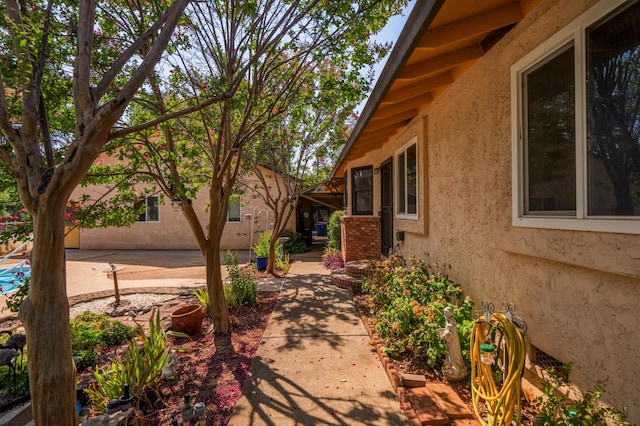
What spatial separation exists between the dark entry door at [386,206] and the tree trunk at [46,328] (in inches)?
248

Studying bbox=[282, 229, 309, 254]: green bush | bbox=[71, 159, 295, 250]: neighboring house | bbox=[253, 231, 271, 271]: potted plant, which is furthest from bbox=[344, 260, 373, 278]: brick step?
bbox=[71, 159, 295, 250]: neighboring house

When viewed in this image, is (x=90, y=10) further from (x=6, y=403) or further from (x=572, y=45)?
(x=6, y=403)

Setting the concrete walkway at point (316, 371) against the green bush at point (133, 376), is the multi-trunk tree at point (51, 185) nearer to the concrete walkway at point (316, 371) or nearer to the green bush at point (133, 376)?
the green bush at point (133, 376)

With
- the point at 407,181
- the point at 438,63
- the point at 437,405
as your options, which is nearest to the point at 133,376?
the point at 437,405

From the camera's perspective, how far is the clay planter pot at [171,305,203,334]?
472 cm

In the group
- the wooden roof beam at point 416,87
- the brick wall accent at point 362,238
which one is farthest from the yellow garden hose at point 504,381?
the brick wall accent at point 362,238

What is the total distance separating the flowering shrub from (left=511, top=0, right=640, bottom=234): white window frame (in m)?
1.32

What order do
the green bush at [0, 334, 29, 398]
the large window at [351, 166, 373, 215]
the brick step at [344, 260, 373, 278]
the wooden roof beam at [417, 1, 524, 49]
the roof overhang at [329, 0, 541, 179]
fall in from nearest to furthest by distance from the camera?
the roof overhang at [329, 0, 541, 179] < the wooden roof beam at [417, 1, 524, 49] < the green bush at [0, 334, 29, 398] < the brick step at [344, 260, 373, 278] < the large window at [351, 166, 373, 215]

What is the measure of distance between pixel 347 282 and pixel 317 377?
12.2ft

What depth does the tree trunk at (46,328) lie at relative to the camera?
2006mm

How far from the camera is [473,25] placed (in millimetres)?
2730

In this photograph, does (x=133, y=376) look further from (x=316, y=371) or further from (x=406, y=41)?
(x=406, y=41)

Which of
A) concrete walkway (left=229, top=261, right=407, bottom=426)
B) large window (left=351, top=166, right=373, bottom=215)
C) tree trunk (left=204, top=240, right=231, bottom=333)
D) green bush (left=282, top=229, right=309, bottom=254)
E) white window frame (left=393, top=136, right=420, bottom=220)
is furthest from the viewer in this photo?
green bush (left=282, top=229, right=309, bottom=254)

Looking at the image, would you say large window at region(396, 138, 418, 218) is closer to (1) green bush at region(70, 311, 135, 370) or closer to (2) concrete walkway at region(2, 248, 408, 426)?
(2) concrete walkway at region(2, 248, 408, 426)
